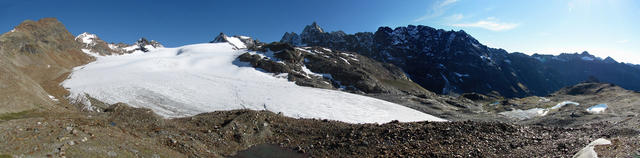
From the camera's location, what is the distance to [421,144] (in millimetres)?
19625

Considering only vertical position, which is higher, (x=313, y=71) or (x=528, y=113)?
(x=313, y=71)

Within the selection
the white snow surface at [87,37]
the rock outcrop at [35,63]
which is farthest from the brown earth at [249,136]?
the white snow surface at [87,37]

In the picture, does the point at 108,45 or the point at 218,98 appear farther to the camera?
the point at 108,45

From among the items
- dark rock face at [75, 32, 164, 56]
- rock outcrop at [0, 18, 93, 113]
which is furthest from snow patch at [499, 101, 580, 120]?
dark rock face at [75, 32, 164, 56]

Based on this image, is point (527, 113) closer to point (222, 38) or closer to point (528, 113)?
point (528, 113)

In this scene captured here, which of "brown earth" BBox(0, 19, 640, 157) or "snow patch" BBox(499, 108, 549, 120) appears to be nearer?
"brown earth" BBox(0, 19, 640, 157)

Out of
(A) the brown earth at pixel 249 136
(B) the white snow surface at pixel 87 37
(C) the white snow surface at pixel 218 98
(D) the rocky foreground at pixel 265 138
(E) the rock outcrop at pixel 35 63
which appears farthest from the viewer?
(B) the white snow surface at pixel 87 37

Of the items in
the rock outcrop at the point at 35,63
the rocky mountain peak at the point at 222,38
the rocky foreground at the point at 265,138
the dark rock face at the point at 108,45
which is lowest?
the rocky foreground at the point at 265,138

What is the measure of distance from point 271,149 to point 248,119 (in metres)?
5.79

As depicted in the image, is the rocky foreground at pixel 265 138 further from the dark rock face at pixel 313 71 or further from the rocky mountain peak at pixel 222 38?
the rocky mountain peak at pixel 222 38

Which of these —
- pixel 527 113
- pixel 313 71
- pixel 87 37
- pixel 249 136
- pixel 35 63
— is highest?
pixel 87 37

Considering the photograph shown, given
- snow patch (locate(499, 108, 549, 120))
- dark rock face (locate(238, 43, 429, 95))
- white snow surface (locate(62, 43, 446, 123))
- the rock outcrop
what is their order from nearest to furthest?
the rock outcrop → white snow surface (locate(62, 43, 446, 123)) → snow patch (locate(499, 108, 549, 120)) → dark rock face (locate(238, 43, 429, 95))

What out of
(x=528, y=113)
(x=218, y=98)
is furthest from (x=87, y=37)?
(x=528, y=113)

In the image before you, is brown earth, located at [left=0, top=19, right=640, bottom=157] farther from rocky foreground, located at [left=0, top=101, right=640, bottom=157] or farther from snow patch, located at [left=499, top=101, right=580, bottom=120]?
snow patch, located at [left=499, top=101, right=580, bottom=120]
